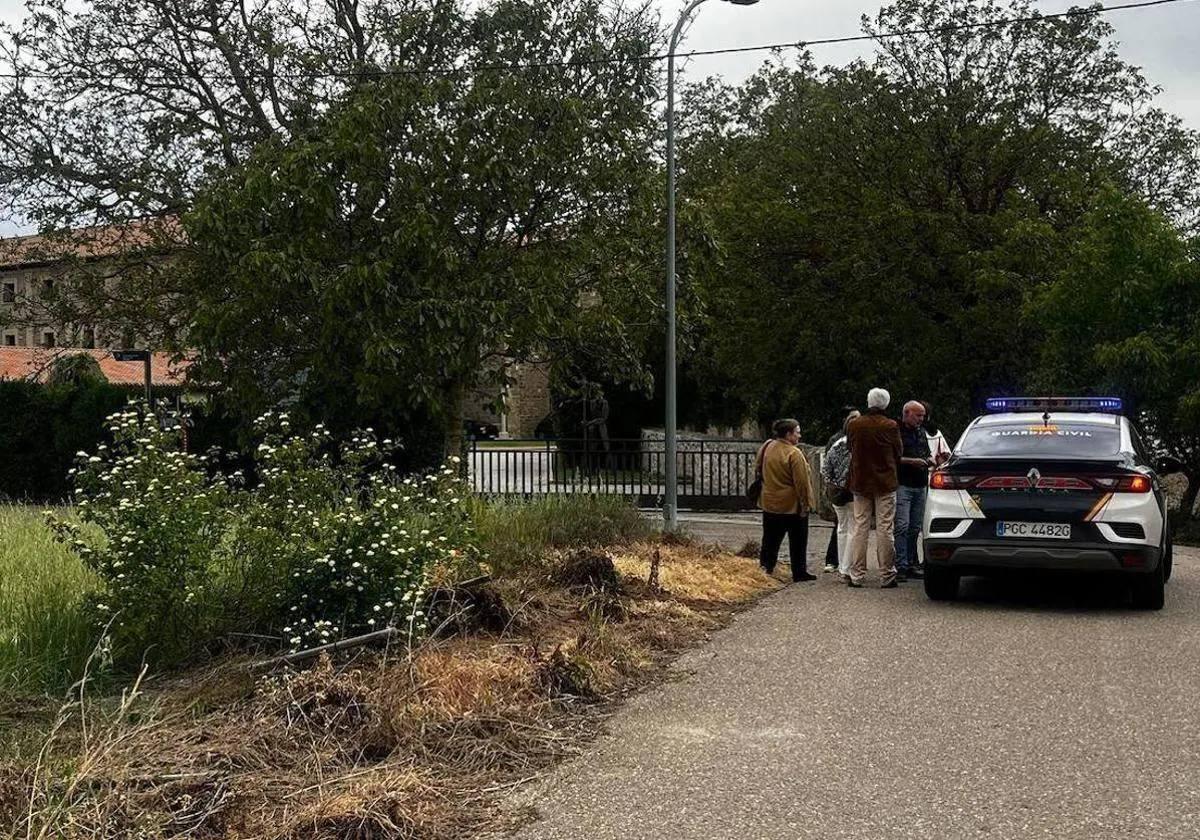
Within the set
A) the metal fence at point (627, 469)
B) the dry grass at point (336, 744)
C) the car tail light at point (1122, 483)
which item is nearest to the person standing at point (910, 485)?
the car tail light at point (1122, 483)

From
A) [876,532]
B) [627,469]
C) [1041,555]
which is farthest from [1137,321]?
[1041,555]

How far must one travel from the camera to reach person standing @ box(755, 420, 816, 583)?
11.6 metres

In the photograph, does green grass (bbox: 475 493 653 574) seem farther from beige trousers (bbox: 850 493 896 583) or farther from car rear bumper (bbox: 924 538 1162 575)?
car rear bumper (bbox: 924 538 1162 575)

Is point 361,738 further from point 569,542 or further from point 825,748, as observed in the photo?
point 569,542

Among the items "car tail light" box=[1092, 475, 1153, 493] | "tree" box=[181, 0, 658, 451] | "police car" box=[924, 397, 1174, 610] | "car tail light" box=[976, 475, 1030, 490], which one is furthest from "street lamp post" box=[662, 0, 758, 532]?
"car tail light" box=[1092, 475, 1153, 493]

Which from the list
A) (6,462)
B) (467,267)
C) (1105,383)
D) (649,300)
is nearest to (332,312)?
(467,267)

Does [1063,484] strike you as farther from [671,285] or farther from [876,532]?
[671,285]

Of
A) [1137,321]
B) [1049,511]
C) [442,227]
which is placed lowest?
[1049,511]

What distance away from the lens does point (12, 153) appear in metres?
21.9

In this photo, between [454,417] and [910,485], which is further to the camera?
[454,417]

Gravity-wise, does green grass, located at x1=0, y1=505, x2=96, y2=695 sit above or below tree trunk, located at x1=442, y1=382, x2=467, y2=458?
below

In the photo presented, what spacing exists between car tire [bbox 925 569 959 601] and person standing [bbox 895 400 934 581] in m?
1.36

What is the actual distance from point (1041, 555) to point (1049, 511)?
0.34 metres

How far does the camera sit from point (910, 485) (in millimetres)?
11766
